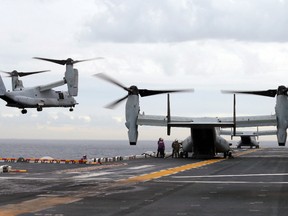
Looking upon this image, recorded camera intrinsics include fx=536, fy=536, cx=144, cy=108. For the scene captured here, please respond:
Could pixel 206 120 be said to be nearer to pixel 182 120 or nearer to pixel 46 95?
pixel 182 120

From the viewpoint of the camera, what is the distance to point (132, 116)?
4834 centimetres

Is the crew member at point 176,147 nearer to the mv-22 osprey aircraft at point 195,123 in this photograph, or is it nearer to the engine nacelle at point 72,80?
the mv-22 osprey aircraft at point 195,123

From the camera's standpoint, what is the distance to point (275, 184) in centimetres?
2478

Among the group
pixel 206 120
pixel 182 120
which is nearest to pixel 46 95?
pixel 182 120

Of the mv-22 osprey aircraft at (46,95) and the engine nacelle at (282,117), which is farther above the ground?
the mv-22 osprey aircraft at (46,95)

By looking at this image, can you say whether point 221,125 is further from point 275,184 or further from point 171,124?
Result: point 275,184

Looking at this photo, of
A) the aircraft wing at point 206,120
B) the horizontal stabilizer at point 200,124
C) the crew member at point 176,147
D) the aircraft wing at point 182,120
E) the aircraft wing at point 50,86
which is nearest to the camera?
the horizontal stabilizer at point 200,124

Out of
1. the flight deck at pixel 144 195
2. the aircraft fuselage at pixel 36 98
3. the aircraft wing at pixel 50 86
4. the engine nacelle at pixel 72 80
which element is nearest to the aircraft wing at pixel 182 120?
the flight deck at pixel 144 195

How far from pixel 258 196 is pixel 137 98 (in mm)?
30628

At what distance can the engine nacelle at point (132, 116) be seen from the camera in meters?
47.7

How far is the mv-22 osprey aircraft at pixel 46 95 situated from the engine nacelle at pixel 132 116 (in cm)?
3324

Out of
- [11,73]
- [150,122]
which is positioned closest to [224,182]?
[150,122]

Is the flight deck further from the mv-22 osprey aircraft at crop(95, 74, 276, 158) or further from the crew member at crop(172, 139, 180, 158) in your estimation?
the crew member at crop(172, 139, 180, 158)

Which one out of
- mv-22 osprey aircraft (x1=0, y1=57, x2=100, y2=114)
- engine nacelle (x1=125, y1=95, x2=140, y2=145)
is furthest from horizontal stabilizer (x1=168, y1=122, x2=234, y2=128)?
mv-22 osprey aircraft (x1=0, y1=57, x2=100, y2=114)
